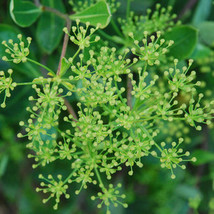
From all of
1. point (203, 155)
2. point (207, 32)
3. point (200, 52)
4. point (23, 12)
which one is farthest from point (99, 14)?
point (203, 155)

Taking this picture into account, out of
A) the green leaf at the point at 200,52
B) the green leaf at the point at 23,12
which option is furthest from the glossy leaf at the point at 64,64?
the green leaf at the point at 200,52

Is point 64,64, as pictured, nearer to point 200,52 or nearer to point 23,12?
point 23,12

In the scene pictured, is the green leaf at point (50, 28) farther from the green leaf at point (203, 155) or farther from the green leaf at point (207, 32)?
the green leaf at point (203, 155)

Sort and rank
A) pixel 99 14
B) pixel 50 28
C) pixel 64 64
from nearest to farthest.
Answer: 1. pixel 64 64
2. pixel 99 14
3. pixel 50 28

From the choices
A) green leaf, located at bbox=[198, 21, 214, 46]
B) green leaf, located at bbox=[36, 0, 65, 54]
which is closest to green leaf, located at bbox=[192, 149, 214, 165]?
green leaf, located at bbox=[198, 21, 214, 46]

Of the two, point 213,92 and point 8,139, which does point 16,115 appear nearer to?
point 8,139
